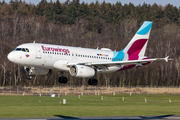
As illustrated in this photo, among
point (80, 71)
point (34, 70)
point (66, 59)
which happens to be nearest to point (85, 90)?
point (34, 70)

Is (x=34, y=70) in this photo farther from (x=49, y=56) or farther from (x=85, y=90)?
(x=85, y=90)

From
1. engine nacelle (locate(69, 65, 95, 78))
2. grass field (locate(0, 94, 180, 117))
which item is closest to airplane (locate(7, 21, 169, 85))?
engine nacelle (locate(69, 65, 95, 78))

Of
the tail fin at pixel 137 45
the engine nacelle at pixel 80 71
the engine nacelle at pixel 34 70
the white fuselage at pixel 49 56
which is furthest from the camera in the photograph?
the tail fin at pixel 137 45

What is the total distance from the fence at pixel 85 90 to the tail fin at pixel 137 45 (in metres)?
52.4

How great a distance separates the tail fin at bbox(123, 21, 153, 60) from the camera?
2785 inches

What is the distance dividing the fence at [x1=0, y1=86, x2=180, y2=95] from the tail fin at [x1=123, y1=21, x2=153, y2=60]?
52.4m

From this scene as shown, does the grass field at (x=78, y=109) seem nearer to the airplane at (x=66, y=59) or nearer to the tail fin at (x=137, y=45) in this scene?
the airplane at (x=66, y=59)

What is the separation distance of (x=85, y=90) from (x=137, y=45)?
2419 inches

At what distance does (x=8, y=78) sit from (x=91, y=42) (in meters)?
68.8

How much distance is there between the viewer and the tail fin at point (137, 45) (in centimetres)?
7075

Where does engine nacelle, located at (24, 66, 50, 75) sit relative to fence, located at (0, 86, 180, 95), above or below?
above

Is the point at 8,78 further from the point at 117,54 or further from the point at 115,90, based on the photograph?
the point at 117,54

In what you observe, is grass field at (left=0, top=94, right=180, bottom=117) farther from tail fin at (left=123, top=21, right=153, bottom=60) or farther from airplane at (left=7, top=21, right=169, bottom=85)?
tail fin at (left=123, top=21, right=153, bottom=60)

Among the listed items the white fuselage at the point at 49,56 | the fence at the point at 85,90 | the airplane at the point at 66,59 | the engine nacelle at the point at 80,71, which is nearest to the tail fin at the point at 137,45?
the airplane at the point at 66,59
